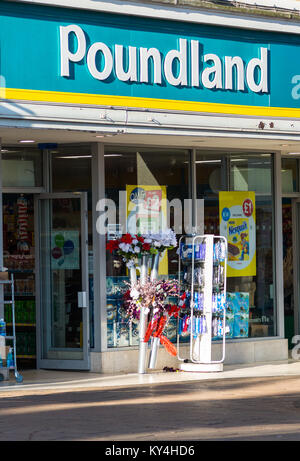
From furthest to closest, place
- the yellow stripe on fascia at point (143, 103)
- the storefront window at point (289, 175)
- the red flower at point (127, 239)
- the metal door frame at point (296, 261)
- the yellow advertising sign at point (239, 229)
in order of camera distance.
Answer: the metal door frame at point (296, 261), the storefront window at point (289, 175), the yellow advertising sign at point (239, 229), the red flower at point (127, 239), the yellow stripe on fascia at point (143, 103)

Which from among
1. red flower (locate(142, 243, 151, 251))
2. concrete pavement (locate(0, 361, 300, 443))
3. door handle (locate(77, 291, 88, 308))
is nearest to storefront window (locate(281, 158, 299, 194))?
concrete pavement (locate(0, 361, 300, 443))

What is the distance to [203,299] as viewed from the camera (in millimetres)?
13586

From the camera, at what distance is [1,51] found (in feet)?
38.4

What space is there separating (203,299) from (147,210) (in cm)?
160

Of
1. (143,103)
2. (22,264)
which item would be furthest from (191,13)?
(22,264)

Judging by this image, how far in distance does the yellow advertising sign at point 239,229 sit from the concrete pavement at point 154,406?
5.82ft

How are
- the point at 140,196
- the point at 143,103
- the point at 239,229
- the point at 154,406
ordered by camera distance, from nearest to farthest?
1. the point at 154,406
2. the point at 143,103
3. the point at 140,196
4. the point at 239,229

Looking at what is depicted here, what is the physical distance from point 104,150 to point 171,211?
1.48 m

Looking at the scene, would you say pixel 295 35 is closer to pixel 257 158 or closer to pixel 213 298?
pixel 257 158

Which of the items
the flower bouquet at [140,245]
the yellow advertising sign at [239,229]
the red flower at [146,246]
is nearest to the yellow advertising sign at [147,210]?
the flower bouquet at [140,245]

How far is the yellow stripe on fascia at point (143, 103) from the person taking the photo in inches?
469
